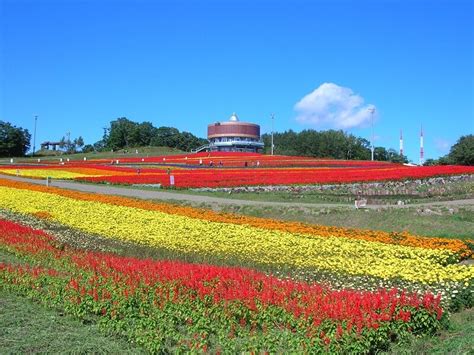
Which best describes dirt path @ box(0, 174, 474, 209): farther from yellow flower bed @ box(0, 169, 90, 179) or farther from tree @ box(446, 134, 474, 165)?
tree @ box(446, 134, 474, 165)

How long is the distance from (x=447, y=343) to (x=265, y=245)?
7637mm

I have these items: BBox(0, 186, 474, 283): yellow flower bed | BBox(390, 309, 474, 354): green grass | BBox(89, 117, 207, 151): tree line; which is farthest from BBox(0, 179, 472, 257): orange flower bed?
BBox(89, 117, 207, 151): tree line

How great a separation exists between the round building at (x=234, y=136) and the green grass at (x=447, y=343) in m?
108

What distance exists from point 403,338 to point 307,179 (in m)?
29.7

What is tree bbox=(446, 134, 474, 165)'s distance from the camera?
→ 83812 millimetres

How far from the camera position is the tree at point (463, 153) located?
83.8 m

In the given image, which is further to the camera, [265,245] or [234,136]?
[234,136]

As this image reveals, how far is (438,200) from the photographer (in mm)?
28516

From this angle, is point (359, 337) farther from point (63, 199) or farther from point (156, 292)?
point (63, 199)

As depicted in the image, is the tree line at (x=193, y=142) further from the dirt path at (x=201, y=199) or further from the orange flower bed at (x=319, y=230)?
the orange flower bed at (x=319, y=230)

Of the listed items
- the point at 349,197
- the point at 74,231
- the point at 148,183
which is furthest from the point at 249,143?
the point at 74,231

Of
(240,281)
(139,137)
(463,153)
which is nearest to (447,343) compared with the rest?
(240,281)

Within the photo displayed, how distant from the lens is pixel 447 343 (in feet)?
24.0

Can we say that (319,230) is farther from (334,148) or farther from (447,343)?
(334,148)
